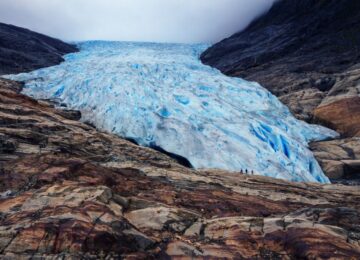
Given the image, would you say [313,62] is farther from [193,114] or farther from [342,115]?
[193,114]

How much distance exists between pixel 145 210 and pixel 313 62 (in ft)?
89.2

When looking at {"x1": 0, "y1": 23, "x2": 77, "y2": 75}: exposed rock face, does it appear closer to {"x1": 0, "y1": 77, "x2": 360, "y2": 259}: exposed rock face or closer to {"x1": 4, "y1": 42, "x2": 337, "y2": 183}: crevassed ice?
{"x1": 4, "y1": 42, "x2": 337, "y2": 183}: crevassed ice

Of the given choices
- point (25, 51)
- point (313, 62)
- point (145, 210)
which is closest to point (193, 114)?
point (145, 210)

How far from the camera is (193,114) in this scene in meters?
19.7

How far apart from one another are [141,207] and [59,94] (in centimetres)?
1654

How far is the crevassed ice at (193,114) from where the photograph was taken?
17.1m

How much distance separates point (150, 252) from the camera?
23.5 ft

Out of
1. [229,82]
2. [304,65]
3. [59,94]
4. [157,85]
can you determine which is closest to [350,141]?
[229,82]

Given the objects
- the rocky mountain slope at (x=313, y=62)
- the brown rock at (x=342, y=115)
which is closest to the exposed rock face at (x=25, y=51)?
the rocky mountain slope at (x=313, y=62)

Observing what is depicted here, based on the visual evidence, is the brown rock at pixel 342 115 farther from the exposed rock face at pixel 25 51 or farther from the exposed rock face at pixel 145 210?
the exposed rock face at pixel 25 51

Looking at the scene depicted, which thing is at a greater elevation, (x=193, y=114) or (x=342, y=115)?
(x=342, y=115)

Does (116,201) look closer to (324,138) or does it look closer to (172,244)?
(172,244)

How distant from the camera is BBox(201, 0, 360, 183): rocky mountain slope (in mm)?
21812

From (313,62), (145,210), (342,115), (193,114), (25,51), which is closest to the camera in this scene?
(145,210)
